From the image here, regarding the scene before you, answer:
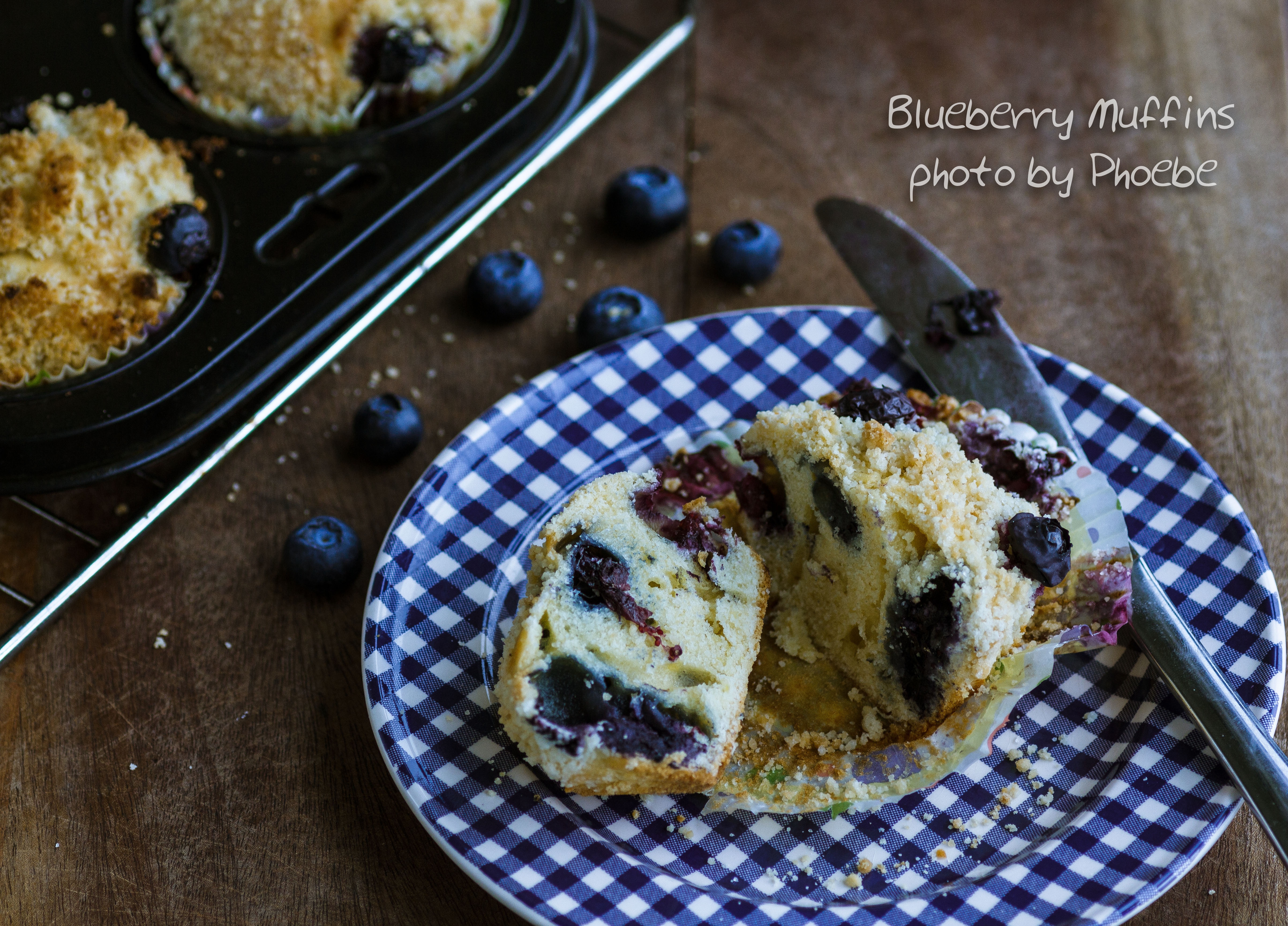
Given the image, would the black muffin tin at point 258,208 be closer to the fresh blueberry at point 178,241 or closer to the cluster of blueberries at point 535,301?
the fresh blueberry at point 178,241

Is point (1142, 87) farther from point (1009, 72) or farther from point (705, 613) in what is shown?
point (705, 613)

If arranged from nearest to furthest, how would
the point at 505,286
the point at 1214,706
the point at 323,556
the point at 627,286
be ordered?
the point at 1214,706, the point at 323,556, the point at 505,286, the point at 627,286

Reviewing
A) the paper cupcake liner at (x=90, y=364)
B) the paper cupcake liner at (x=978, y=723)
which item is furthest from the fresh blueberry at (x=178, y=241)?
the paper cupcake liner at (x=978, y=723)

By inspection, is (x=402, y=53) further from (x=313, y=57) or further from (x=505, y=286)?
(x=505, y=286)

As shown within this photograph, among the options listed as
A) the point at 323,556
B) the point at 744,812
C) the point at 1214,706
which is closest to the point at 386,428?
the point at 323,556

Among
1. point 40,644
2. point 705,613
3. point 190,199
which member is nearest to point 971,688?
point 705,613
